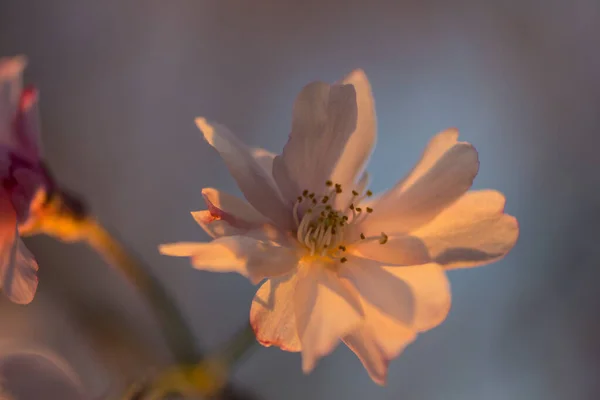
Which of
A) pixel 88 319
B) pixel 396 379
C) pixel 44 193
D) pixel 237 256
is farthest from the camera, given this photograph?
pixel 396 379

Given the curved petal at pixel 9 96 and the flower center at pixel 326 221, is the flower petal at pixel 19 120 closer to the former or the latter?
the curved petal at pixel 9 96

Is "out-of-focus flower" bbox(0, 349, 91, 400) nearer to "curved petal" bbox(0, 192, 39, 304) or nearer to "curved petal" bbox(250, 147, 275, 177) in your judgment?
"curved petal" bbox(0, 192, 39, 304)

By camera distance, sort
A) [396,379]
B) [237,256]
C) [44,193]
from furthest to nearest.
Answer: [396,379] < [44,193] < [237,256]

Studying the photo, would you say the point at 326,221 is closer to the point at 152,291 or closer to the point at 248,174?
the point at 248,174

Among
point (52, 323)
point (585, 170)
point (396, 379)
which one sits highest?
point (585, 170)

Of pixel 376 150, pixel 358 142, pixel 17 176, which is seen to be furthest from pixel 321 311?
pixel 376 150

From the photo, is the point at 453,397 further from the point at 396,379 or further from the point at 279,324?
the point at 279,324

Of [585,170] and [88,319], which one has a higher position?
[585,170]

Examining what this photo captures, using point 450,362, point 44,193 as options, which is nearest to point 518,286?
point 450,362
